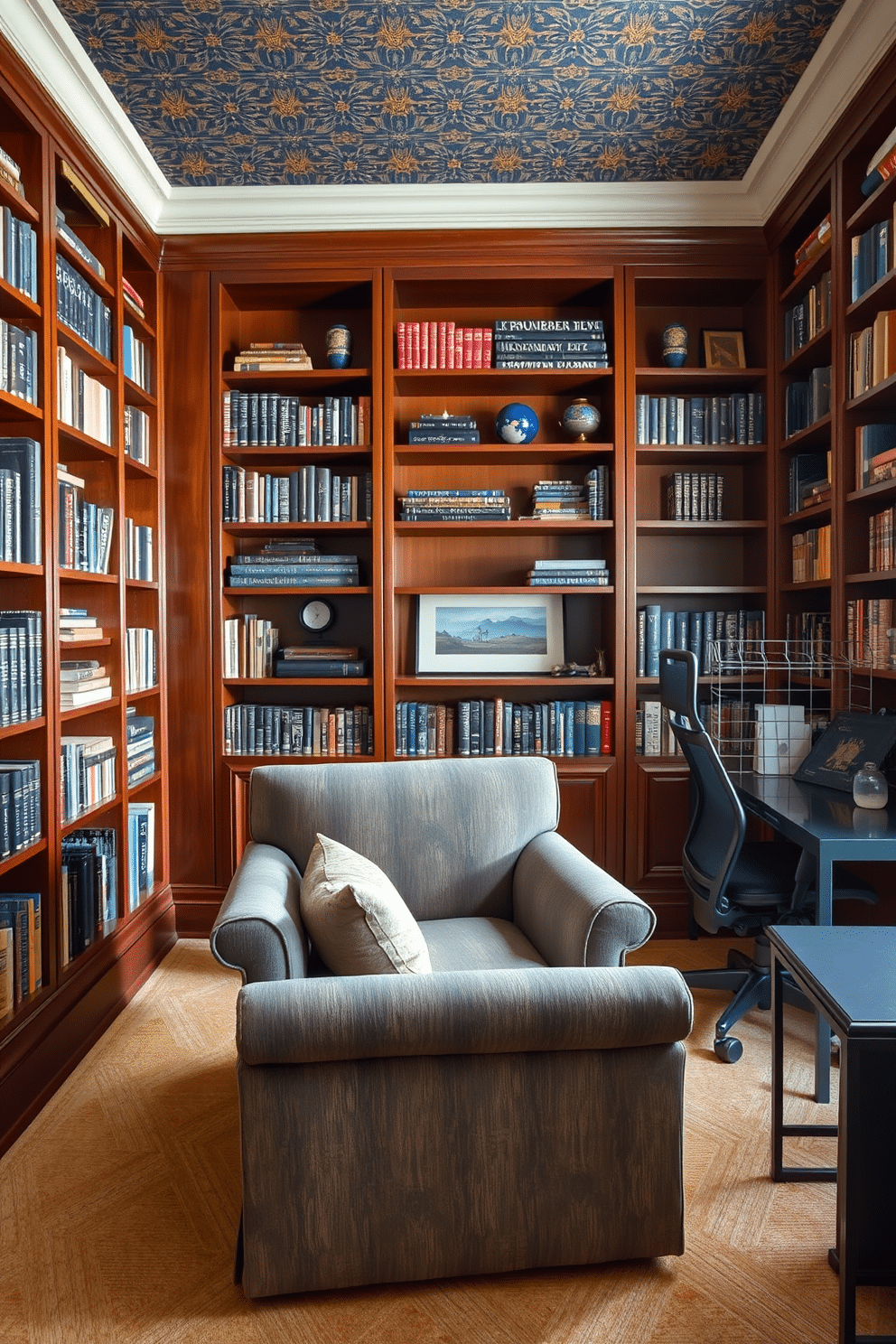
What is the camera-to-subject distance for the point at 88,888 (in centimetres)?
277

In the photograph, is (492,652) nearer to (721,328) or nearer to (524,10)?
(721,328)

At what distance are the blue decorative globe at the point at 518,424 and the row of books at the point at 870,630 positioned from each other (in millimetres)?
1390

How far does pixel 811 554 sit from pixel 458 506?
1.32m

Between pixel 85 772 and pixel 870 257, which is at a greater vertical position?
pixel 870 257

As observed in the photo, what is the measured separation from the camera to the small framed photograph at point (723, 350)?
3666mm

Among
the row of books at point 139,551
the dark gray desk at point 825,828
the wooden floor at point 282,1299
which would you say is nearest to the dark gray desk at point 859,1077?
the wooden floor at point 282,1299

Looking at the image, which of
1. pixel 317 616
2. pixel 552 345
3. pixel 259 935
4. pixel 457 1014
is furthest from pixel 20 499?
pixel 552 345

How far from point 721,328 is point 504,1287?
3403 mm

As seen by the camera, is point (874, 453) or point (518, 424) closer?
point (874, 453)

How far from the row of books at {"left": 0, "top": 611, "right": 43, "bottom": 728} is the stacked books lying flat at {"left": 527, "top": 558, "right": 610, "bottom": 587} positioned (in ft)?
6.11

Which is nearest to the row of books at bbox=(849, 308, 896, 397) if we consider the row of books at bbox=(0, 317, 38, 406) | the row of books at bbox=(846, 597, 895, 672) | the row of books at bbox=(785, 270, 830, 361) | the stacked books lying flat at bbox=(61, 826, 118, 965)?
the row of books at bbox=(785, 270, 830, 361)

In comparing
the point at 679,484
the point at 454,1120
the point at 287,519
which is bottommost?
the point at 454,1120

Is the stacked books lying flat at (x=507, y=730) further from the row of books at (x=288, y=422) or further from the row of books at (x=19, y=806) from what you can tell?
the row of books at (x=19, y=806)

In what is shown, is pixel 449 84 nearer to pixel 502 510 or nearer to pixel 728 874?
pixel 502 510
